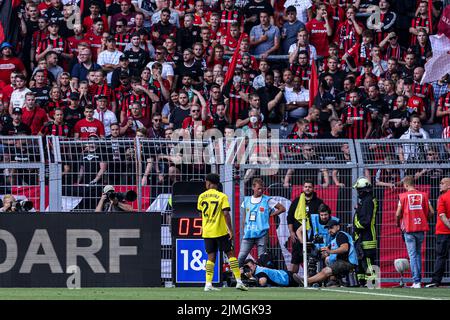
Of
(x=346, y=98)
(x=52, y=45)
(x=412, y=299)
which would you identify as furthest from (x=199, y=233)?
(x=52, y=45)

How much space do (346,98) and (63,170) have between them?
6850 millimetres

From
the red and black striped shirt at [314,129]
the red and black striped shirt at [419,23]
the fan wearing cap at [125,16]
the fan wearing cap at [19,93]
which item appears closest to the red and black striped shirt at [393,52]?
the red and black striped shirt at [419,23]

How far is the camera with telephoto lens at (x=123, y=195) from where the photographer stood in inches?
762

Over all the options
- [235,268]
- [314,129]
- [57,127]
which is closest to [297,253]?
[235,268]

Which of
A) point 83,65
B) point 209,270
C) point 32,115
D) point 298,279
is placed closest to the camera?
point 209,270

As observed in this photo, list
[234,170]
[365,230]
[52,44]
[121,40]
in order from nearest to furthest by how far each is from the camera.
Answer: [365,230], [234,170], [52,44], [121,40]

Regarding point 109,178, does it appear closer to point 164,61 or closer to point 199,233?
point 199,233

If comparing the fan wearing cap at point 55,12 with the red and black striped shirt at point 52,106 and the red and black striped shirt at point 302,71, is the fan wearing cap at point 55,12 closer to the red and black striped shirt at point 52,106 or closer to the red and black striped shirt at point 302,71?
the red and black striped shirt at point 52,106

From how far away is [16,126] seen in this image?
22.5 meters

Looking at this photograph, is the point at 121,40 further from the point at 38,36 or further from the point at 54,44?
the point at 38,36

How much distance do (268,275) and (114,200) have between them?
2.74m

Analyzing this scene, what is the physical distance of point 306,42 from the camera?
25609 mm

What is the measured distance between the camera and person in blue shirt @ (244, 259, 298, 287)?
19.8 meters

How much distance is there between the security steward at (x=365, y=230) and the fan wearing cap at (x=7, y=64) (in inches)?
322
